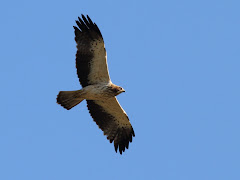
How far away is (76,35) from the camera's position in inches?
577

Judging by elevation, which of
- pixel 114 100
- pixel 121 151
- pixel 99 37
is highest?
pixel 99 37

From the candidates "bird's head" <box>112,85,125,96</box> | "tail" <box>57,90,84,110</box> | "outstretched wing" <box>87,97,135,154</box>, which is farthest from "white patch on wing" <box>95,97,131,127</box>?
"tail" <box>57,90,84,110</box>

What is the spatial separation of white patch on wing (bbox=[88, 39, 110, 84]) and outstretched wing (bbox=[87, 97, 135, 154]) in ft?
2.76

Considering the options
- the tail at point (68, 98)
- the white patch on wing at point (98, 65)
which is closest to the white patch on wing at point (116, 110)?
the white patch on wing at point (98, 65)

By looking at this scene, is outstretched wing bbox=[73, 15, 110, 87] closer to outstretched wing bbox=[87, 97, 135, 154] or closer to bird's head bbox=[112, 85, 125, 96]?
bird's head bbox=[112, 85, 125, 96]

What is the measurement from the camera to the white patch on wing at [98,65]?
47.5 feet

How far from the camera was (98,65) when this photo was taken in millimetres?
14695

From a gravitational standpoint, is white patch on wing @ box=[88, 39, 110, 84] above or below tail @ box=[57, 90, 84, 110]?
above

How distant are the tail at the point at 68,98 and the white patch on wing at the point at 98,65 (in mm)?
592

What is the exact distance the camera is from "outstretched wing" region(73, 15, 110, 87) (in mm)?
14516

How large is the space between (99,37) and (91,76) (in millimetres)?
1145

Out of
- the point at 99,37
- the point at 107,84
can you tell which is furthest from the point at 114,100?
the point at 99,37

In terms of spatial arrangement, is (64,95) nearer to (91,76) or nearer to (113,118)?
(91,76)

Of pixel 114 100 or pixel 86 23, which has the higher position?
pixel 86 23
